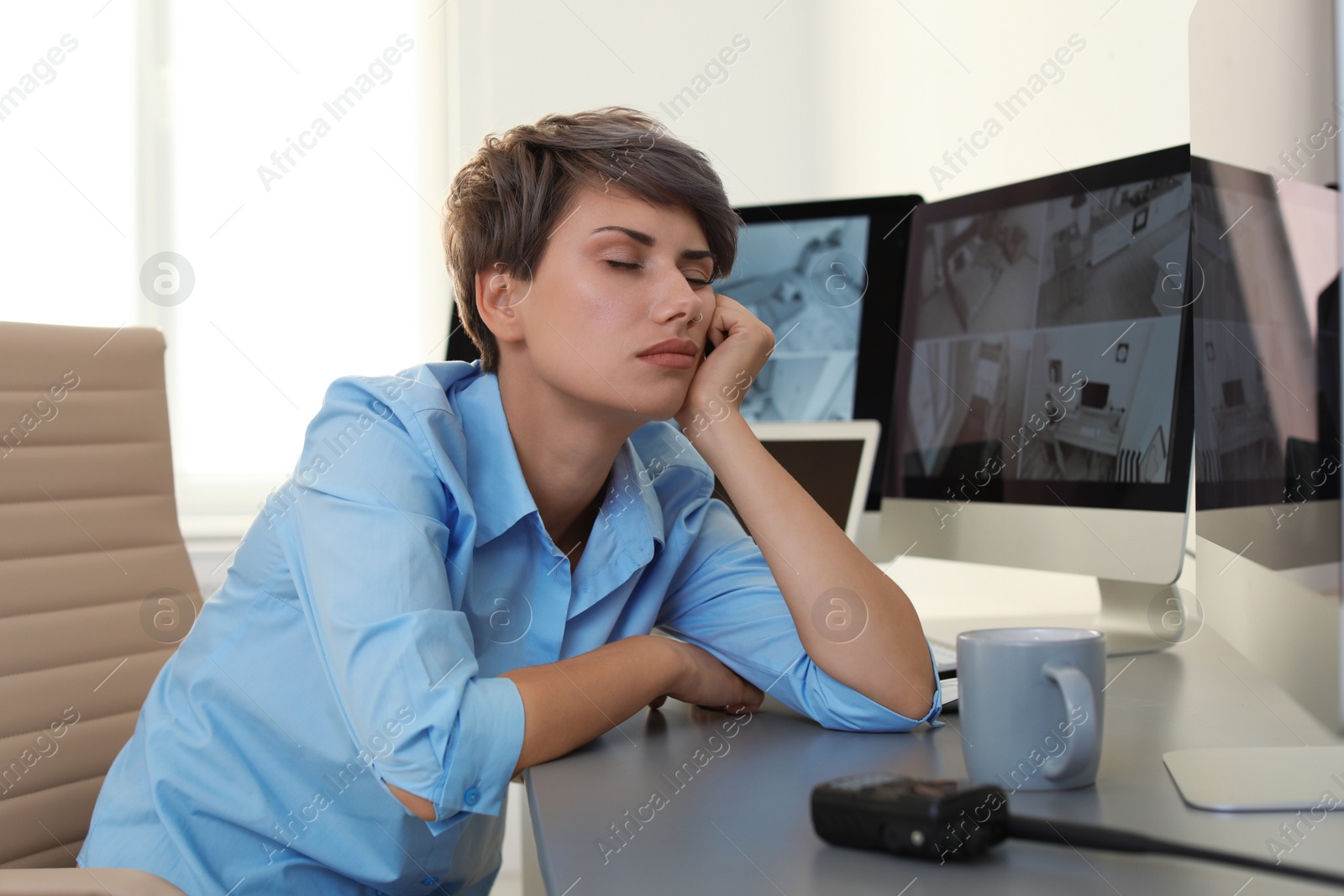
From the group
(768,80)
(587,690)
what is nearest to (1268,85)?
(587,690)

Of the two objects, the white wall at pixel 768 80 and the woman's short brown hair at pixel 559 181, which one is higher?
the white wall at pixel 768 80

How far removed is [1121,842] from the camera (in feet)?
1.63

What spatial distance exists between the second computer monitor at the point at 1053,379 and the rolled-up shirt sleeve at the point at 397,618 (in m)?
0.81

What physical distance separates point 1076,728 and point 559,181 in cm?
70

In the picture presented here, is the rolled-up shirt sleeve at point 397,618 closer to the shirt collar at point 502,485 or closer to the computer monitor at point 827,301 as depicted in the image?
the shirt collar at point 502,485

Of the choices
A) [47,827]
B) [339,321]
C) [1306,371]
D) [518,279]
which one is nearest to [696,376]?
[518,279]

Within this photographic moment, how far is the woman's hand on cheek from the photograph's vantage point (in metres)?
1.04

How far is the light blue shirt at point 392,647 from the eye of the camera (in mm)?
750

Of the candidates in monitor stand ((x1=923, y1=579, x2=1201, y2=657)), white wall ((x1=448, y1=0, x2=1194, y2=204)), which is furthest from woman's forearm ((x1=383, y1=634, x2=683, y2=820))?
white wall ((x1=448, y1=0, x2=1194, y2=204))

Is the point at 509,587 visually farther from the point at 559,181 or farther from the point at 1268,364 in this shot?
the point at 1268,364

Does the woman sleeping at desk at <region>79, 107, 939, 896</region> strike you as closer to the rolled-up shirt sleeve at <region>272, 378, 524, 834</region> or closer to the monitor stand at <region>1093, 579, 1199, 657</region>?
the rolled-up shirt sleeve at <region>272, 378, 524, 834</region>

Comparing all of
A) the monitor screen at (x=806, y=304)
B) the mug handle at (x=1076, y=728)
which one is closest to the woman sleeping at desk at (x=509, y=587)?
→ the mug handle at (x=1076, y=728)

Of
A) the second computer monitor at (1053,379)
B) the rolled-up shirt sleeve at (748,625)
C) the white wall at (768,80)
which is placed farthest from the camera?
the white wall at (768,80)

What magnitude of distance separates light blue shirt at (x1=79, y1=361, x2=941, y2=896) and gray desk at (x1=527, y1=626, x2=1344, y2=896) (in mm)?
83
